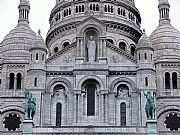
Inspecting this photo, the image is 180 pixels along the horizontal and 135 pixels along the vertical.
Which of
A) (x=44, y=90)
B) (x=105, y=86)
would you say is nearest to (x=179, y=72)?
(x=105, y=86)

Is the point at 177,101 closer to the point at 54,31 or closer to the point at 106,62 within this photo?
the point at 106,62

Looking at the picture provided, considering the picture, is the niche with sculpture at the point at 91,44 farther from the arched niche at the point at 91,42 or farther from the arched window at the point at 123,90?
the arched window at the point at 123,90

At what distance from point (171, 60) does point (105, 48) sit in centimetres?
958

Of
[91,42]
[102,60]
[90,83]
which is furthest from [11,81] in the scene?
[102,60]

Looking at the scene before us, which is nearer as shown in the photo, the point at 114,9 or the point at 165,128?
the point at 165,128

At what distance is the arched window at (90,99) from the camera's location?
54.3 m

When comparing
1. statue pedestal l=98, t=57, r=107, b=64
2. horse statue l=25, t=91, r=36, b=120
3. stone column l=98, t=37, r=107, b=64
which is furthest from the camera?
stone column l=98, t=37, r=107, b=64

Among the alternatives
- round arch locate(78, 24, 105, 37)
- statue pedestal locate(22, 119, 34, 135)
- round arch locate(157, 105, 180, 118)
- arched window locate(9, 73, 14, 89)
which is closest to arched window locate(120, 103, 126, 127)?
round arch locate(157, 105, 180, 118)

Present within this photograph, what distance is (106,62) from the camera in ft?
185

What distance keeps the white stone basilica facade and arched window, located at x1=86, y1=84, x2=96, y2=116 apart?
6 centimetres

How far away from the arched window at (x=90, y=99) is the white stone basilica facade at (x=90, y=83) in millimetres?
63

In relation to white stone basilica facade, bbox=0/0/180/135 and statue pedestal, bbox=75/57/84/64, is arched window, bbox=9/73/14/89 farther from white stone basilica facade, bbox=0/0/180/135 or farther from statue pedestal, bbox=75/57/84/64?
statue pedestal, bbox=75/57/84/64

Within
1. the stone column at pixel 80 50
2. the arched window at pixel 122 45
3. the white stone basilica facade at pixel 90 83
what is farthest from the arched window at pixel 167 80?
the stone column at pixel 80 50

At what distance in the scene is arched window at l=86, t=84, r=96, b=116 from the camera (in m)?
54.3
